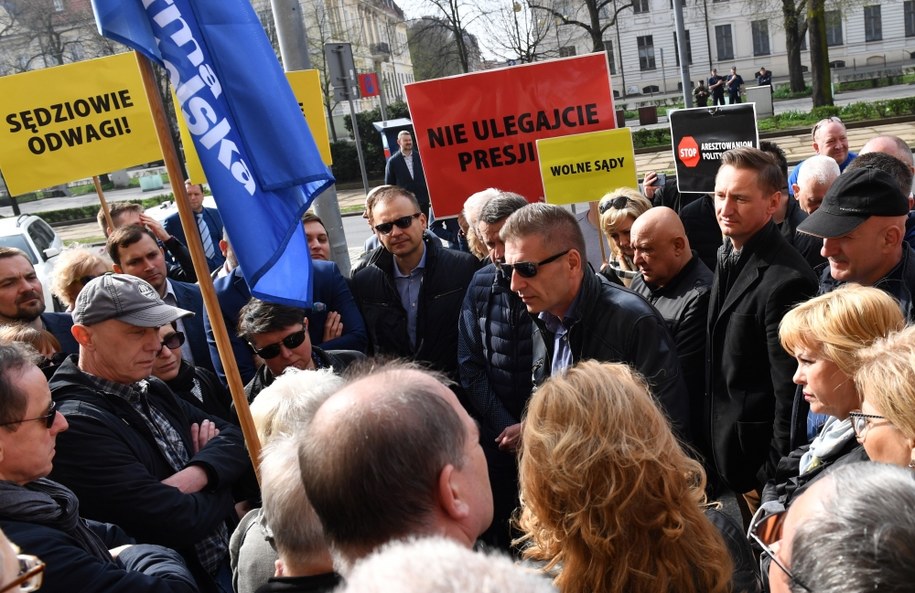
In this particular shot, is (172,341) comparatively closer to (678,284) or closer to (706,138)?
(678,284)

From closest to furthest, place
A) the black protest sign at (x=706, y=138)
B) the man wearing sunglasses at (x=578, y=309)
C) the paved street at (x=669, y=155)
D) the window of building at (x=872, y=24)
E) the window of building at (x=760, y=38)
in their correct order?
the man wearing sunglasses at (x=578, y=309) → the black protest sign at (x=706, y=138) → the paved street at (x=669, y=155) → the window of building at (x=872, y=24) → the window of building at (x=760, y=38)

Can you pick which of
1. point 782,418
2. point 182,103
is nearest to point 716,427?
point 782,418

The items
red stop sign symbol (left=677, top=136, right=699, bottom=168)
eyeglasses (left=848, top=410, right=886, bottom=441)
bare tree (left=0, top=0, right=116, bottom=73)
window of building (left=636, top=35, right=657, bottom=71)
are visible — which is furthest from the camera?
window of building (left=636, top=35, right=657, bottom=71)

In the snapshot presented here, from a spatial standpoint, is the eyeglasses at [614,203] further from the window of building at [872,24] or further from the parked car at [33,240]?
the window of building at [872,24]

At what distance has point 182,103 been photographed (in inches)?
121

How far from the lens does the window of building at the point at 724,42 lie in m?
59.3

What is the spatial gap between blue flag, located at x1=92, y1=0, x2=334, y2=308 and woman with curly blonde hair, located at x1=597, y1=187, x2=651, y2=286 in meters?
2.25

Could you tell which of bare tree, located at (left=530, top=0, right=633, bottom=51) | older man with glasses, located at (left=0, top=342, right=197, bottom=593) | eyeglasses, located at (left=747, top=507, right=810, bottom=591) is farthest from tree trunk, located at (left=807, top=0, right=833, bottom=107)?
older man with glasses, located at (left=0, top=342, right=197, bottom=593)

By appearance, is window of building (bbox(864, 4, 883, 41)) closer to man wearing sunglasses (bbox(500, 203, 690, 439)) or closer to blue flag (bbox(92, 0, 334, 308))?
man wearing sunglasses (bbox(500, 203, 690, 439))

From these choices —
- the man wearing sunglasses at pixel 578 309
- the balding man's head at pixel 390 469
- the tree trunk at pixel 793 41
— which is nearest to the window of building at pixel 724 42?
the tree trunk at pixel 793 41

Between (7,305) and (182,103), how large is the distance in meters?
2.31

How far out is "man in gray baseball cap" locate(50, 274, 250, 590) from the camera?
2.74 metres

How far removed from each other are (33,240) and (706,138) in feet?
34.1

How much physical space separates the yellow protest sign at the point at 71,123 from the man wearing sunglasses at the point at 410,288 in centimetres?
244
